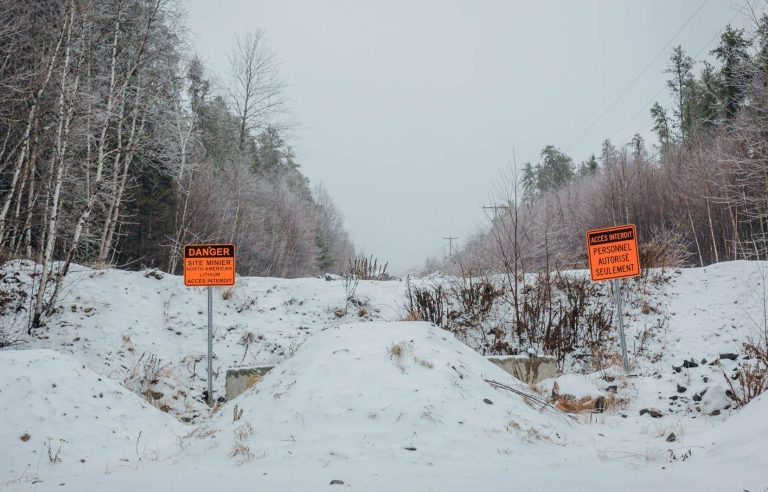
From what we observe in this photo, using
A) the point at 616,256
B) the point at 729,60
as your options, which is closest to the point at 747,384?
the point at 616,256

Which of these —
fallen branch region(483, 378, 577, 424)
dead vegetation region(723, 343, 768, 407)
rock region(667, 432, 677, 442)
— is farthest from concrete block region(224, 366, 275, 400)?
dead vegetation region(723, 343, 768, 407)

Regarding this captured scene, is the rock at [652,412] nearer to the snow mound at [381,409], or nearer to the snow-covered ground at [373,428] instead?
the snow-covered ground at [373,428]

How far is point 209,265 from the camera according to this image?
27.8 feet

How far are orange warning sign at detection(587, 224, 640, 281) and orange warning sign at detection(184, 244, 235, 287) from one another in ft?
20.8

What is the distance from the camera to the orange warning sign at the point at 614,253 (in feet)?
27.4

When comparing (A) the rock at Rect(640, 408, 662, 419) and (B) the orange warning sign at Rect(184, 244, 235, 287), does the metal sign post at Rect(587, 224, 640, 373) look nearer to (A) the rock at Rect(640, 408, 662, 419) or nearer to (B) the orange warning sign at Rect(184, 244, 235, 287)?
(A) the rock at Rect(640, 408, 662, 419)

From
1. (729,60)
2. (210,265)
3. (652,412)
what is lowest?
(652,412)

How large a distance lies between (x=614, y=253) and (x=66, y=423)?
838 centimetres

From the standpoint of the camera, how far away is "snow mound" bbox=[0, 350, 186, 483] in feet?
15.2

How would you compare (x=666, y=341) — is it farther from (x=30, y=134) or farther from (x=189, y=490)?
(x=30, y=134)

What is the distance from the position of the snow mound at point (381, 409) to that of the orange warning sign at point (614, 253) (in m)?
3.93

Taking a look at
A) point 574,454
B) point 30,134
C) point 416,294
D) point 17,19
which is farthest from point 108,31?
point 574,454

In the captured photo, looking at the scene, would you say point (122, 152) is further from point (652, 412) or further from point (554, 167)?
point (554, 167)

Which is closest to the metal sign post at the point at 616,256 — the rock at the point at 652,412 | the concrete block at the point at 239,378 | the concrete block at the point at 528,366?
the concrete block at the point at 528,366
